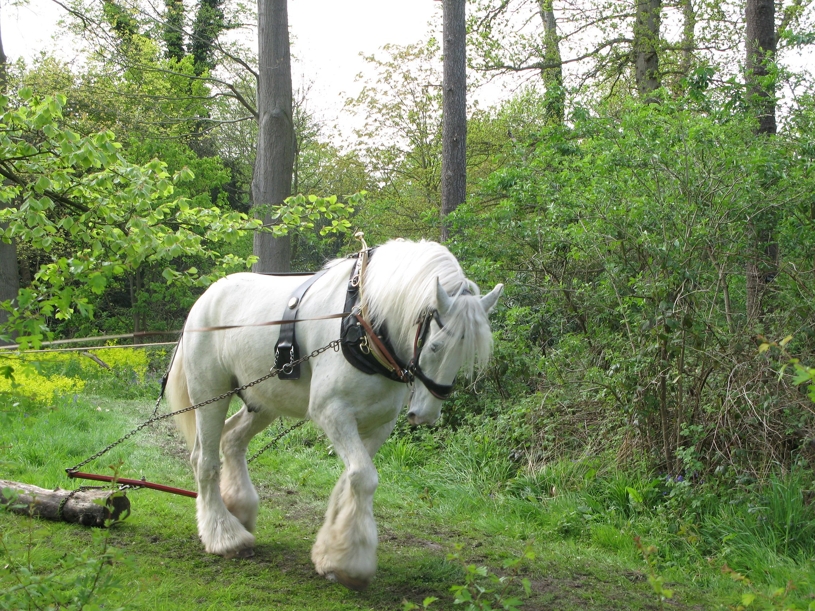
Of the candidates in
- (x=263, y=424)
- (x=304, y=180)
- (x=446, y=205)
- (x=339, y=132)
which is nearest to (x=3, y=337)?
(x=263, y=424)

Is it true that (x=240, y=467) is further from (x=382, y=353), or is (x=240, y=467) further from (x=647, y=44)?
(x=647, y=44)

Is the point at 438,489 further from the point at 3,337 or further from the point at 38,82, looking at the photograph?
the point at 38,82

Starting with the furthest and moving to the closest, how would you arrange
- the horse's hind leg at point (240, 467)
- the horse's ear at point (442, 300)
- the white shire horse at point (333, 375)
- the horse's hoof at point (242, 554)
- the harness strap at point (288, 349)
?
the horse's hind leg at point (240, 467) → the horse's hoof at point (242, 554) → the harness strap at point (288, 349) → the white shire horse at point (333, 375) → the horse's ear at point (442, 300)

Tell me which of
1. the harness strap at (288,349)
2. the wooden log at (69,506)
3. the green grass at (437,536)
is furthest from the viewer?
the wooden log at (69,506)

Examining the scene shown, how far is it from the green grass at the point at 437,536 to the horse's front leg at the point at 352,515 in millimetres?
134

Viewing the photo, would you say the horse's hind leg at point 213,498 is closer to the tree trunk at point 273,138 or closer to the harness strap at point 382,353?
the harness strap at point 382,353

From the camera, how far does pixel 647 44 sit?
1378 centimetres

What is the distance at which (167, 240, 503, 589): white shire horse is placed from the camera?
150 inches

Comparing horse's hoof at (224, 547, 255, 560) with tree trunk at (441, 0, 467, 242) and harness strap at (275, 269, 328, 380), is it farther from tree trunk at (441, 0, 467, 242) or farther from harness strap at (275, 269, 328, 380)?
tree trunk at (441, 0, 467, 242)

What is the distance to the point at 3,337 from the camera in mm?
2867

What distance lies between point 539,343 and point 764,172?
112 inches

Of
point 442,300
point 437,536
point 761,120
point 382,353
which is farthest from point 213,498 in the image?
point 761,120

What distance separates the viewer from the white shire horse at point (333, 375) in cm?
380

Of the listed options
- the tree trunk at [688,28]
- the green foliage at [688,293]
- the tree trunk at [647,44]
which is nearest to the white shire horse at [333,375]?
the green foliage at [688,293]
